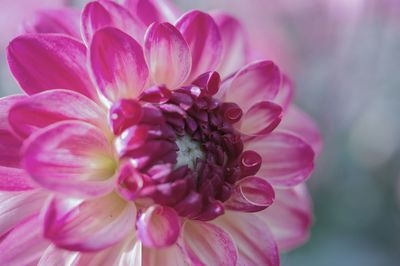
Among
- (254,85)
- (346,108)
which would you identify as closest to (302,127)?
(254,85)

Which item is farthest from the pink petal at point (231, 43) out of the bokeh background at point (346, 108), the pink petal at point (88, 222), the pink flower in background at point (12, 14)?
the bokeh background at point (346, 108)

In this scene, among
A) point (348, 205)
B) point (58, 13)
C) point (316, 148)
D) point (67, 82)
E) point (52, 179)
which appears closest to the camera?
point (52, 179)

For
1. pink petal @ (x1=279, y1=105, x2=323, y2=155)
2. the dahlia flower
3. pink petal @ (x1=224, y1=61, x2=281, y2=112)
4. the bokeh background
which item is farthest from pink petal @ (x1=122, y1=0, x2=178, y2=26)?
the bokeh background

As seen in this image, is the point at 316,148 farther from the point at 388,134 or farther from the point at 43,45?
the point at 388,134

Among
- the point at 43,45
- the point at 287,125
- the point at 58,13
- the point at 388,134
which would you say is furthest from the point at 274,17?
the point at 43,45

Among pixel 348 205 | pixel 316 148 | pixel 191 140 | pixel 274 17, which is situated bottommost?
pixel 348 205

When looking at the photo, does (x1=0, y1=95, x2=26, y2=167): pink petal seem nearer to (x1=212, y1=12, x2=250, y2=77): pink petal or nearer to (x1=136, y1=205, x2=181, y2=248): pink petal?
(x1=136, y1=205, x2=181, y2=248): pink petal
